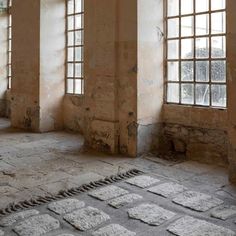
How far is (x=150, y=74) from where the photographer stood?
4578 millimetres

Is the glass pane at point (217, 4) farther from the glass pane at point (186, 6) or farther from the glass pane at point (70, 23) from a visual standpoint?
the glass pane at point (70, 23)

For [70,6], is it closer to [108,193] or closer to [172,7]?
[172,7]

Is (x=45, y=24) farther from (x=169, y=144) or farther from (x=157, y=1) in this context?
(x=169, y=144)

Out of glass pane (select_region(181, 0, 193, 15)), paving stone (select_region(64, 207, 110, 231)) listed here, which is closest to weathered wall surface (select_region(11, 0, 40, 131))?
glass pane (select_region(181, 0, 193, 15))

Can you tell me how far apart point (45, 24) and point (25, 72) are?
946mm

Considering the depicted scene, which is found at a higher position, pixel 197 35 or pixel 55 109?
pixel 197 35

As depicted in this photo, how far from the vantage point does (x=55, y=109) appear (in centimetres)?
652

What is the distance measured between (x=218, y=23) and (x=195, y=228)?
2.54m

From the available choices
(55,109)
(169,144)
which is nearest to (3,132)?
(55,109)

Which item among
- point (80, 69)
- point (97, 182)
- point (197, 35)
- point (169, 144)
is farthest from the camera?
point (80, 69)

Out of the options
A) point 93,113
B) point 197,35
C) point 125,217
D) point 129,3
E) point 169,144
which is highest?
point 129,3

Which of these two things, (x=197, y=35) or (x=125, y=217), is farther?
(x=197, y=35)

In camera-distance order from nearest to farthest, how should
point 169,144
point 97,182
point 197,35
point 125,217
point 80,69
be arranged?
point 125,217, point 97,182, point 197,35, point 169,144, point 80,69

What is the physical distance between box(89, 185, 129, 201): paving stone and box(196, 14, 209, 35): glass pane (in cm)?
215
